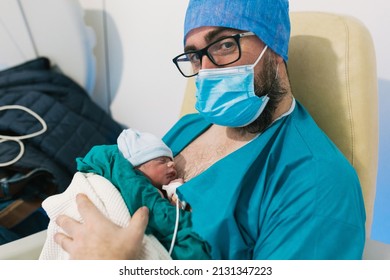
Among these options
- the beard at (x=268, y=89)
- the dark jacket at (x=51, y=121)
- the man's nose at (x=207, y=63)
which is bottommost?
the dark jacket at (x=51, y=121)

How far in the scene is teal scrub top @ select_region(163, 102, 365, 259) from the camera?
917 millimetres

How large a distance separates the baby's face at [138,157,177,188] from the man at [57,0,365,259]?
8 cm

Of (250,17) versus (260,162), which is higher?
(250,17)

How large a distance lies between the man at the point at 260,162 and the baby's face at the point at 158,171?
0.26ft

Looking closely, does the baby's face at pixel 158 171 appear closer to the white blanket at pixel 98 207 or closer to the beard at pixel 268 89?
the white blanket at pixel 98 207

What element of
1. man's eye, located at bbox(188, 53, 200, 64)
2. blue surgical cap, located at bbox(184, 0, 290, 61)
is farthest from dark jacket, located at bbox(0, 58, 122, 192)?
blue surgical cap, located at bbox(184, 0, 290, 61)

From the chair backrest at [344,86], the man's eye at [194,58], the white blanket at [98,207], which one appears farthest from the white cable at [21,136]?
the chair backrest at [344,86]

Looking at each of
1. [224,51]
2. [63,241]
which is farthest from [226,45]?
[63,241]

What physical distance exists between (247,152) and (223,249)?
27 cm

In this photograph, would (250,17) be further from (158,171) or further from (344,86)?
(158,171)

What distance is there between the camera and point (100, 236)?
962mm

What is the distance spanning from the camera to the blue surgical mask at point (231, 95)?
1.10m

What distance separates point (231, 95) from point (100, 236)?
51 centimetres

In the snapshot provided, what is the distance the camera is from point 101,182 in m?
1.11
